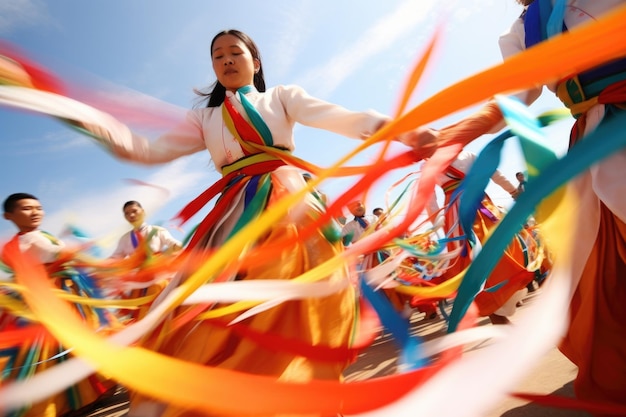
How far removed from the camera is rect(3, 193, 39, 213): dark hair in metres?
3.21

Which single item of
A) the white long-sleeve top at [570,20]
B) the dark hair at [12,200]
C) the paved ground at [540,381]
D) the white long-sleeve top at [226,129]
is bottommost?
the paved ground at [540,381]

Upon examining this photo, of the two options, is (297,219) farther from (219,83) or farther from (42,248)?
(42,248)

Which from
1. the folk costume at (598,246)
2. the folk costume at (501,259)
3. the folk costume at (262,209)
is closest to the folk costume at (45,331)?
the folk costume at (262,209)

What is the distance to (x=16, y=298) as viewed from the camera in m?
2.47

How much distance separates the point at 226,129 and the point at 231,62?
369 mm

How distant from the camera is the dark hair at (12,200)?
10.5 feet

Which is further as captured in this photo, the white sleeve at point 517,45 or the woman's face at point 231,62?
the woman's face at point 231,62

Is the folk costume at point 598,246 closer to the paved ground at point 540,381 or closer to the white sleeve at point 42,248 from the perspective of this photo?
the paved ground at point 540,381

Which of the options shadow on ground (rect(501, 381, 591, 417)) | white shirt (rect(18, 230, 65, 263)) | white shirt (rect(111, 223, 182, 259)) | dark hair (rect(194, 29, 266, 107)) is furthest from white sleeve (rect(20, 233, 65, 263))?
shadow on ground (rect(501, 381, 591, 417))

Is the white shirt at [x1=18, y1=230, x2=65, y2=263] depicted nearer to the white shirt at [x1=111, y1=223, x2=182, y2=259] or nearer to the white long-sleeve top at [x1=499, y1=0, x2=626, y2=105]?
the white shirt at [x1=111, y1=223, x2=182, y2=259]

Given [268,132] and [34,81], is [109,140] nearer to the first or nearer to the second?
[34,81]

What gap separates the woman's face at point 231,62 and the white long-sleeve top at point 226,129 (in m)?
0.11

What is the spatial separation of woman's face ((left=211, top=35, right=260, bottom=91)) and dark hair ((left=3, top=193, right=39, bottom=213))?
8.12 feet

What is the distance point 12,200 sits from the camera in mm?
3258
